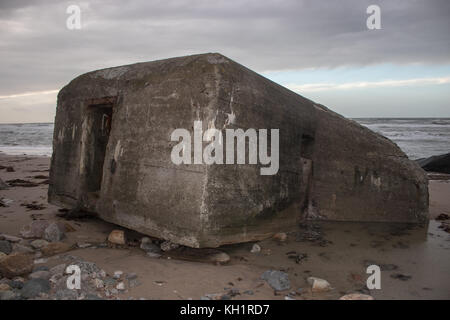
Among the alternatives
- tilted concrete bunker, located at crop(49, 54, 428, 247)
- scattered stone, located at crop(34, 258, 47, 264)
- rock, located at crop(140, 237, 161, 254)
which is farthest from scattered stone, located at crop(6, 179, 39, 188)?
rock, located at crop(140, 237, 161, 254)

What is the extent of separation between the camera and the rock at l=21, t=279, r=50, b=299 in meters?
2.54

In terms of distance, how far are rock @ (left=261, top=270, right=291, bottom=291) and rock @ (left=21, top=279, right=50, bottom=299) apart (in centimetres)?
175

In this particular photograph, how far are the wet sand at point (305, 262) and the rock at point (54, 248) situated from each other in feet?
0.36

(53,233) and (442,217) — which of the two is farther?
(442,217)

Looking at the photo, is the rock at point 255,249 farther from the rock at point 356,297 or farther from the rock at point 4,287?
the rock at point 4,287

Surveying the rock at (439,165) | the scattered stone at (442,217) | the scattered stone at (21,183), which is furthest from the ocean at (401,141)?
the scattered stone at (442,217)

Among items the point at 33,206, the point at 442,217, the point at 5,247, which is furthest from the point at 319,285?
the point at 33,206

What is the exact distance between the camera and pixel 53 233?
12.5 ft

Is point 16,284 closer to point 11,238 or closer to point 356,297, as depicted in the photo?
point 11,238

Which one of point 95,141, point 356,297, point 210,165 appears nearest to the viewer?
point 356,297

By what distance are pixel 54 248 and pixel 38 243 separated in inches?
11.6

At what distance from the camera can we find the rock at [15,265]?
9.25ft

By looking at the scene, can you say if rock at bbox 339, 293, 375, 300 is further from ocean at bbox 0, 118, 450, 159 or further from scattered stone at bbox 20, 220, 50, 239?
ocean at bbox 0, 118, 450, 159
